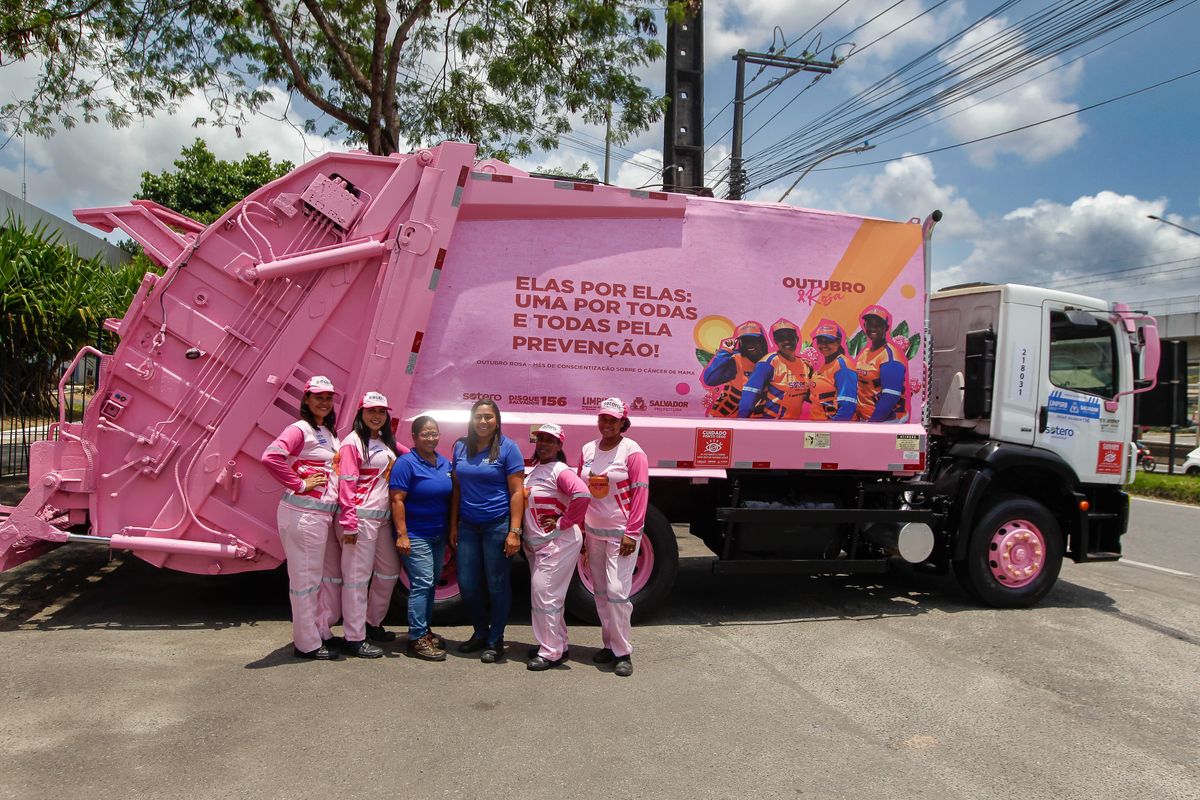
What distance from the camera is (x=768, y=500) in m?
6.02

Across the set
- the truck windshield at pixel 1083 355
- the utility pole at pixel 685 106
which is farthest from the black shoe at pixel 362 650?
the utility pole at pixel 685 106

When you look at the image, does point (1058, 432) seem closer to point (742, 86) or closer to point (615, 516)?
point (615, 516)

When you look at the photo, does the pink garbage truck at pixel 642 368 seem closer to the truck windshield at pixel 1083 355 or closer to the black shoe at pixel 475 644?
the truck windshield at pixel 1083 355

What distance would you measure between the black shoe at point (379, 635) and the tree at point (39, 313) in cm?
570

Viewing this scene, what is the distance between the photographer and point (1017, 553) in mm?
6352

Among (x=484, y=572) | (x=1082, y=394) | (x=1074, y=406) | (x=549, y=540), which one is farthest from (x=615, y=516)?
(x=1082, y=394)

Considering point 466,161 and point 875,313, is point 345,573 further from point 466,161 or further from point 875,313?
point 875,313

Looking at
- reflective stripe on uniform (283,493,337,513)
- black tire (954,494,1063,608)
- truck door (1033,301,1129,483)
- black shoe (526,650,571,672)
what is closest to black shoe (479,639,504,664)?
black shoe (526,650,571,672)

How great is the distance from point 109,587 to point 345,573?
2.53m

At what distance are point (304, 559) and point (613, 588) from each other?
176 centimetres

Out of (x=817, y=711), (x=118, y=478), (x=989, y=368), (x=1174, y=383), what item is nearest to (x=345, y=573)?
(x=118, y=478)

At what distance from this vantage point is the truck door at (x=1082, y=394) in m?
6.39

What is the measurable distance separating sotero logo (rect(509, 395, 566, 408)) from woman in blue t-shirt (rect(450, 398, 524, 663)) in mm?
569

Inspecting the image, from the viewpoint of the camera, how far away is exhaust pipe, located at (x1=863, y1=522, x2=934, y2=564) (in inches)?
237
